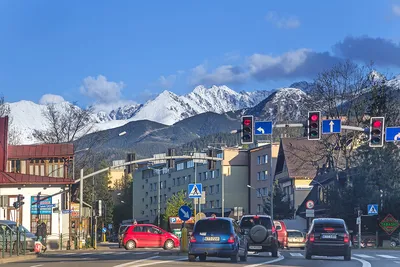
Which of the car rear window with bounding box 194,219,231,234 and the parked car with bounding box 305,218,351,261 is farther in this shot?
the parked car with bounding box 305,218,351,261

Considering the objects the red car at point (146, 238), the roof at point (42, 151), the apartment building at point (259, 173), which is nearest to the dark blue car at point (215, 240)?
the red car at point (146, 238)

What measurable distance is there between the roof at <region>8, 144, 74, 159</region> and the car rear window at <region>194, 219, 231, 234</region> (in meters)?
37.0

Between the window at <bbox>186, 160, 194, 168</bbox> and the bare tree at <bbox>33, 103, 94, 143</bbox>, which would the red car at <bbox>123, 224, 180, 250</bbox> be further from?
the window at <bbox>186, 160, 194, 168</bbox>

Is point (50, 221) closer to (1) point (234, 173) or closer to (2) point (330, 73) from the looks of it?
(2) point (330, 73)

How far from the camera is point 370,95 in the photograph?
239 ft

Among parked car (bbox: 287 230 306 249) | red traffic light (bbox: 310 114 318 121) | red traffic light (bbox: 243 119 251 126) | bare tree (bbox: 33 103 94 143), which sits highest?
bare tree (bbox: 33 103 94 143)

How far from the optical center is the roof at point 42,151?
64.7 meters

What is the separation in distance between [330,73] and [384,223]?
1866 cm

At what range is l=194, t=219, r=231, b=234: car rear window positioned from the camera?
28.6m

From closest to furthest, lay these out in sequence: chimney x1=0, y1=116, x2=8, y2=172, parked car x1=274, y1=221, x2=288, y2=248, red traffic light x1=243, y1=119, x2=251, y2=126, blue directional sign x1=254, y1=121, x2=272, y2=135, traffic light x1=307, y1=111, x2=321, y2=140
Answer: traffic light x1=307, y1=111, x2=321, y2=140
red traffic light x1=243, y1=119, x2=251, y2=126
blue directional sign x1=254, y1=121, x2=272, y2=135
parked car x1=274, y1=221, x2=288, y2=248
chimney x1=0, y1=116, x2=8, y2=172

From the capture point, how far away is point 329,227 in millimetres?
32969

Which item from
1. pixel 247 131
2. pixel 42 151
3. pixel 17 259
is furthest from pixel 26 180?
pixel 247 131

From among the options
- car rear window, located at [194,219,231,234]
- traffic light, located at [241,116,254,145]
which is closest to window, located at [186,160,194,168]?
traffic light, located at [241,116,254,145]

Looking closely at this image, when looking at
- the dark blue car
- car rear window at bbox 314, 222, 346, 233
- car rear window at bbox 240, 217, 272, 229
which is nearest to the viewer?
the dark blue car
